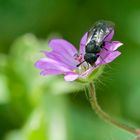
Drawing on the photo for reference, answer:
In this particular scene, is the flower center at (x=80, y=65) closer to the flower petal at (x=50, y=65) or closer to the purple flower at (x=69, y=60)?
the purple flower at (x=69, y=60)

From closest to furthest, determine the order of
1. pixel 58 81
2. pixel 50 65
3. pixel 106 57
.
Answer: pixel 106 57 → pixel 50 65 → pixel 58 81

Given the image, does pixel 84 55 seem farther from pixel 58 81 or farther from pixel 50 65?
pixel 58 81

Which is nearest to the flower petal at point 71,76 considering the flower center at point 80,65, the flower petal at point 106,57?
the flower petal at point 106,57

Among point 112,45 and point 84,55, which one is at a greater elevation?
point 112,45

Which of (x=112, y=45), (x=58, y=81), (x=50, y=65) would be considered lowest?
(x=58, y=81)

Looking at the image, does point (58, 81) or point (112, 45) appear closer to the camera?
point (112, 45)

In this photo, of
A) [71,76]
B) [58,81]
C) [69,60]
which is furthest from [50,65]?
[58,81]

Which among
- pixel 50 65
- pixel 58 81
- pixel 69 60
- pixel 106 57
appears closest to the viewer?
pixel 106 57

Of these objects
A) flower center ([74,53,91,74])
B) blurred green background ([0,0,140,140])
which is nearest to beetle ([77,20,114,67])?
flower center ([74,53,91,74])
